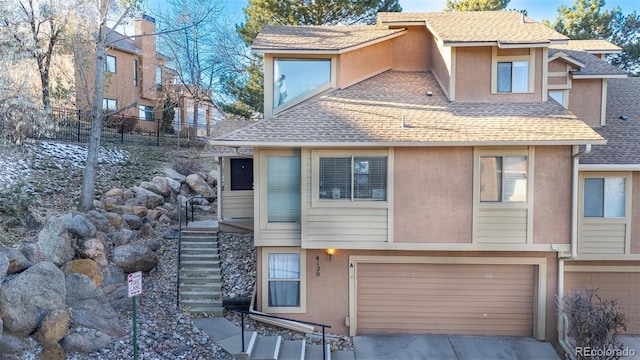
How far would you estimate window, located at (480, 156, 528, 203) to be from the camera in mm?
8922

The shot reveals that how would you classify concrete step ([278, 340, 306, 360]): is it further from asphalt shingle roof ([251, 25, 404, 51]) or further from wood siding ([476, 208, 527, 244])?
asphalt shingle roof ([251, 25, 404, 51])

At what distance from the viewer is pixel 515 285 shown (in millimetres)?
9547

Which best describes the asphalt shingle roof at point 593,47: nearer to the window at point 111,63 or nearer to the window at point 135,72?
the window at point 111,63

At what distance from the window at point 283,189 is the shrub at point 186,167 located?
9.94m

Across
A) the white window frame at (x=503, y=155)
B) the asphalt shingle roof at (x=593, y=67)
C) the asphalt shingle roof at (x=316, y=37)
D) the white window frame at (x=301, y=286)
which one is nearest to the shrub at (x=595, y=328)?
the white window frame at (x=503, y=155)

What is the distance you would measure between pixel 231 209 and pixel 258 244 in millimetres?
3266

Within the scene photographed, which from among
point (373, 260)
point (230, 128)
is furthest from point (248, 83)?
point (373, 260)

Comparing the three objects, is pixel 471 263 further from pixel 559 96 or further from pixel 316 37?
pixel 316 37

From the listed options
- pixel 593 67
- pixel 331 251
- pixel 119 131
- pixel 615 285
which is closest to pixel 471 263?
pixel 331 251

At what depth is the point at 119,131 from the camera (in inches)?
808

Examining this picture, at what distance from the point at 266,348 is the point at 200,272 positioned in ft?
10.2

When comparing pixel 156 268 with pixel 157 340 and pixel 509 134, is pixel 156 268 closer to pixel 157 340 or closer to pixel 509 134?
pixel 157 340

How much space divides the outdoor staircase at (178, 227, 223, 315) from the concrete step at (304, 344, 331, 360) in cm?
233

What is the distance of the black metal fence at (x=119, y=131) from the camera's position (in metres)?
16.7
